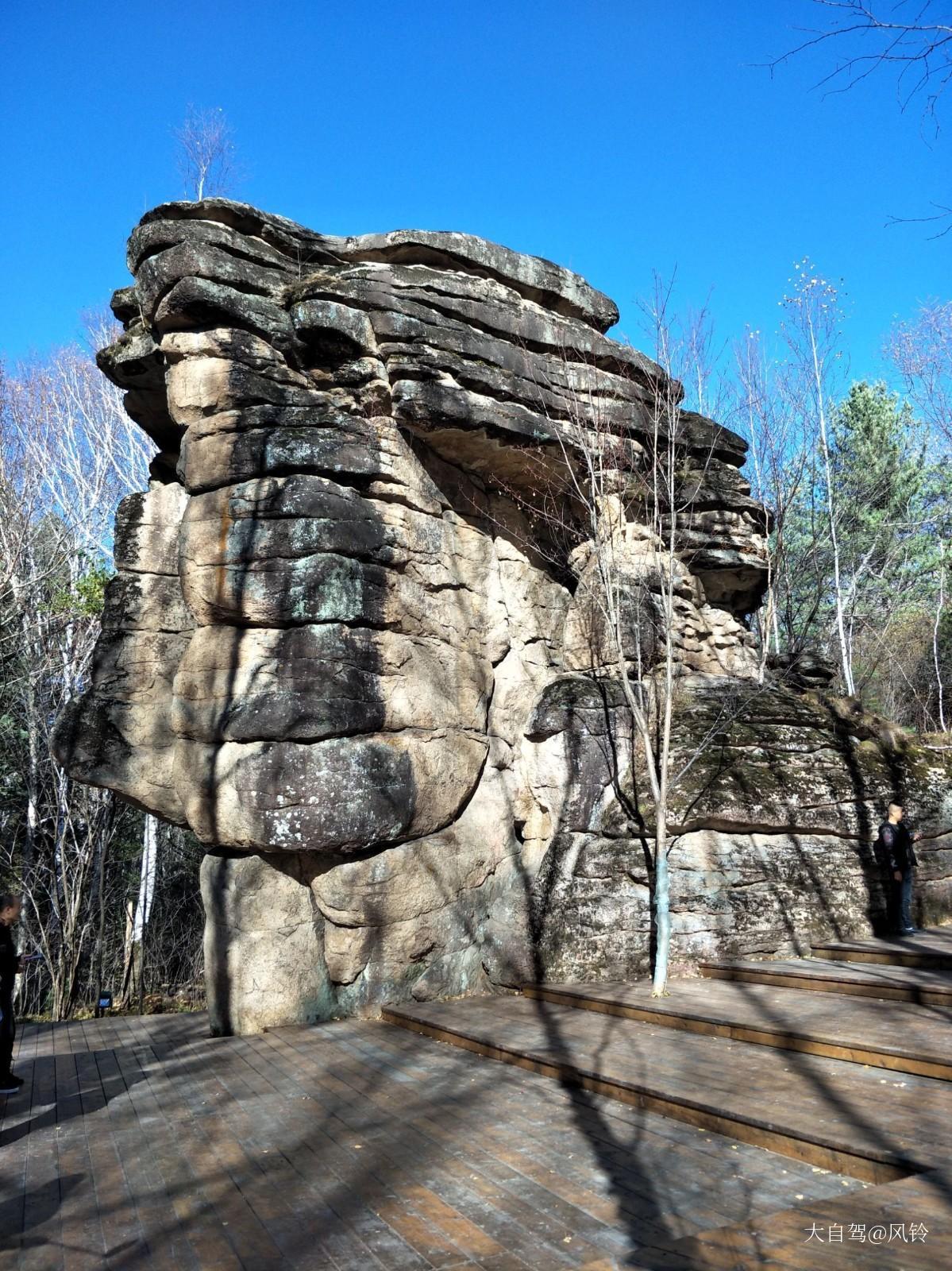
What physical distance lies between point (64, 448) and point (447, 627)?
53.6 ft

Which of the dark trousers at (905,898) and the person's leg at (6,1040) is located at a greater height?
the dark trousers at (905,898)

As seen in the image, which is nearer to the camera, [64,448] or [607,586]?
[607,586]

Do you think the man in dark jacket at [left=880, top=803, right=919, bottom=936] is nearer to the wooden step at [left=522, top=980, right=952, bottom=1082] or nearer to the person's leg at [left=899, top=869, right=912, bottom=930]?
the person's leg at [left=899, top=869, right=912, bottom=930]

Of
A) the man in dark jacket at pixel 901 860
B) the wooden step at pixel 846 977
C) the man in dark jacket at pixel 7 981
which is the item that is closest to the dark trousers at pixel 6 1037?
the man in dark jacket at pixel 7 981

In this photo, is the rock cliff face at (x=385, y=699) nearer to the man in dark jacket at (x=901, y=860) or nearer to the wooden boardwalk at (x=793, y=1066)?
the man in dark jacket at (x=901, y=860)

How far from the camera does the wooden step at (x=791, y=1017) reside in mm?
5953

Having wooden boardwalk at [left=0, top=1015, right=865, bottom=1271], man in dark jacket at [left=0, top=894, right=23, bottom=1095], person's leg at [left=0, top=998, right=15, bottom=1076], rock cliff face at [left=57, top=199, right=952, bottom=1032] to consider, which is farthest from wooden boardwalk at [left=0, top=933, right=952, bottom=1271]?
rock cliff face at [left=57, top=199, right=952, bottom=1032]

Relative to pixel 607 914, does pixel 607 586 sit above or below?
above

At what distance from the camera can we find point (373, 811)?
9.07 m

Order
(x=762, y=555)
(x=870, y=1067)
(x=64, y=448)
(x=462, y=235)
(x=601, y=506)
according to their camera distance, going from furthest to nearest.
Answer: (x=64, y=448) → (x=762, y=555) → (x=462, y=235) → (x=601, y=506) → (x=870, y=1067)

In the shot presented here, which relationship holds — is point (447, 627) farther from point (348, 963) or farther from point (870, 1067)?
point (870, 1067)

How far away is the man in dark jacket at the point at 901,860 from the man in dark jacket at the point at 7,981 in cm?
852

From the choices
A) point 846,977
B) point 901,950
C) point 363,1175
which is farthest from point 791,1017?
point 363,1175

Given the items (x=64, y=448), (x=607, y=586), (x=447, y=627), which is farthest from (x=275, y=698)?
(x=64, y=448)
